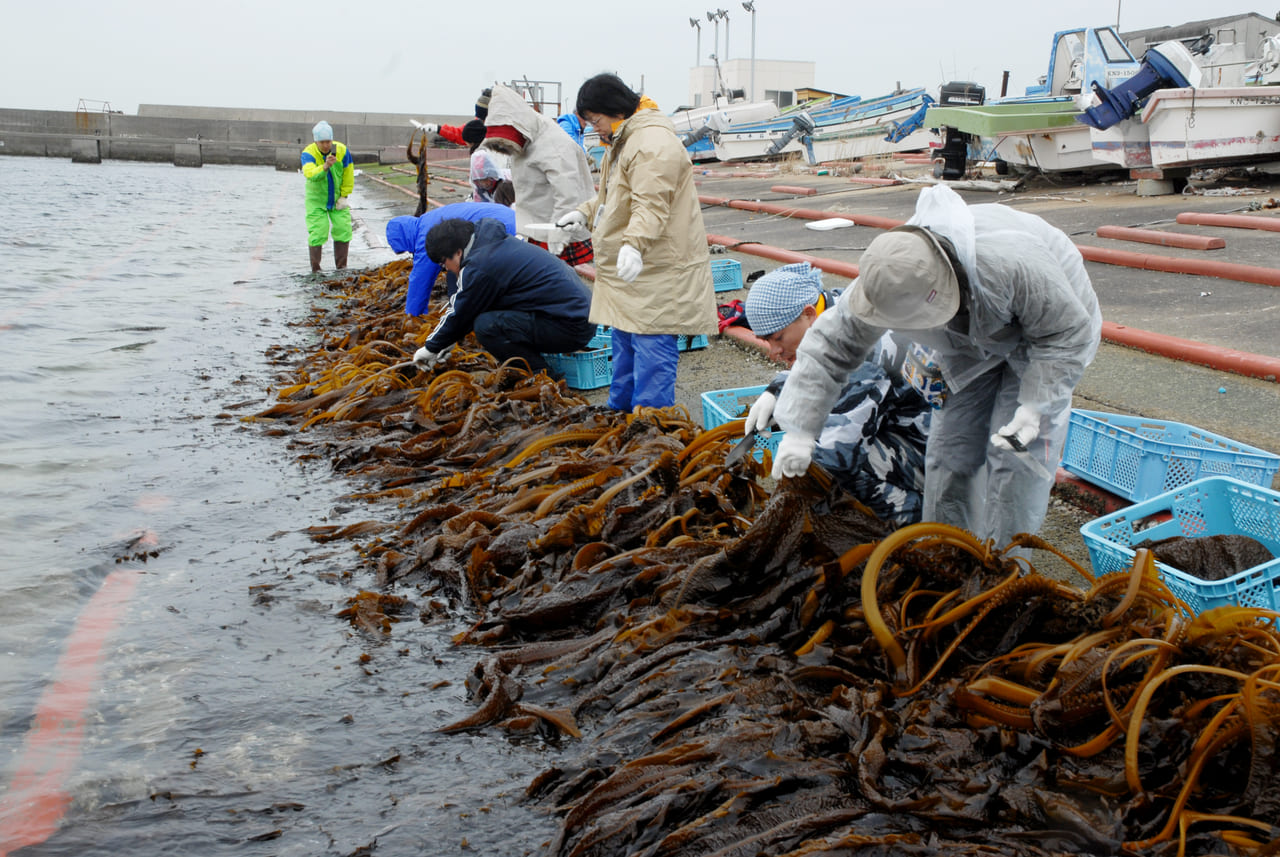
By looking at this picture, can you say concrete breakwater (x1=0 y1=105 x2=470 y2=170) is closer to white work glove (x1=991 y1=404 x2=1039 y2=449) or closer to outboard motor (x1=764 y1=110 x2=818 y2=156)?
outboard motor (x1=764 y1=110 x2=818 y2=156)

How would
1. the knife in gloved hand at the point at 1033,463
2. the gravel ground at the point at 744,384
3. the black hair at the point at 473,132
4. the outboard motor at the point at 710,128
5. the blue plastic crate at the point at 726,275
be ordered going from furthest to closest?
the outboard motor at the point at 710,128
the blue plastic crate at the point at 726,275
the black hair at the point at 473,132
the gravel ground at the point at 744,384
the knife in gloved hand at the point at 1033,463

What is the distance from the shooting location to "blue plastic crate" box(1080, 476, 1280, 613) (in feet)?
8.38

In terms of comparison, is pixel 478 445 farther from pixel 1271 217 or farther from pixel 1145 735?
pixel 1271 217

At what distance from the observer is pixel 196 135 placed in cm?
5691

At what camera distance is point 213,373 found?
7.70 metres

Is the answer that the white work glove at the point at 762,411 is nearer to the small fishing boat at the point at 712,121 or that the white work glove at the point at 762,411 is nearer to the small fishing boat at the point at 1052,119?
the small fishing boat at the point at 1052,119

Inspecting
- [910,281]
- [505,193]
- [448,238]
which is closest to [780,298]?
[910,281]

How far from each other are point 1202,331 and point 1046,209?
5.66 meters

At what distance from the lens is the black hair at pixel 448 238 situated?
19.1ft

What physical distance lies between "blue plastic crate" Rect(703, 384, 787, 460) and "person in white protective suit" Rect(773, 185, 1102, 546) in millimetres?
862

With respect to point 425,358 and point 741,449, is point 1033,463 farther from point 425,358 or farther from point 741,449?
point 425,358

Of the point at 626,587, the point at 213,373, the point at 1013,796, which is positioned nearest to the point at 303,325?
the point at 213,373

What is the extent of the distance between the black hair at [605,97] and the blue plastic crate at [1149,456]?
2445 mm

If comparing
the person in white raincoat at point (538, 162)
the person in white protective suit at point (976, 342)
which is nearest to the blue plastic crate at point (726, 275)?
the person in white raincoat at point (538, 162)
